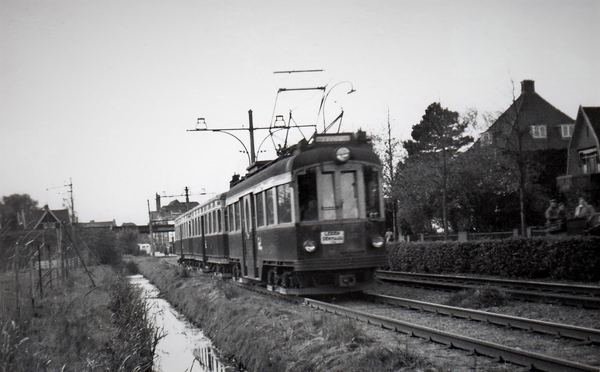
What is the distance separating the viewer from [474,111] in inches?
1372

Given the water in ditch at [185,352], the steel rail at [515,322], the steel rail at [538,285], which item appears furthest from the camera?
the steel rail at [538,285]

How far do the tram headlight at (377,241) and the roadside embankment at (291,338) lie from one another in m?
1.98

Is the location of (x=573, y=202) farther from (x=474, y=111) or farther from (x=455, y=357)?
(x=455, y=357)

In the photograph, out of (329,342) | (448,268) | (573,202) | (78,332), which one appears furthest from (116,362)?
(573,202)

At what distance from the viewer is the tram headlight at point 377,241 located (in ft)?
41.4

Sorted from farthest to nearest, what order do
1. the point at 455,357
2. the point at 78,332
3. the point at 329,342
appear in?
the point at 78,332, the point at 329,342, the point at 455,357

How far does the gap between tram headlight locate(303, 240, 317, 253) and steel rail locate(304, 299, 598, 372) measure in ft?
6.90

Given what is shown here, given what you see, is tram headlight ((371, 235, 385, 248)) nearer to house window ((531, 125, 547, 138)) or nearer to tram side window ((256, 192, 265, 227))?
tram side window ((256, 192, 265, 227))

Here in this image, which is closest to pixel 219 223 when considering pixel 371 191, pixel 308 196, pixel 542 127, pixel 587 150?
pixel 308 196

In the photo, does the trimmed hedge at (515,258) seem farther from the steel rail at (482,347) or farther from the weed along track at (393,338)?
the steel rail at (482,347)

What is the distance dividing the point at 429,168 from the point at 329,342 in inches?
1159

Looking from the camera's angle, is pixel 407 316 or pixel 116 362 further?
pixel 407 316

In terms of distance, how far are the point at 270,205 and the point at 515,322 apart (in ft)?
21.7

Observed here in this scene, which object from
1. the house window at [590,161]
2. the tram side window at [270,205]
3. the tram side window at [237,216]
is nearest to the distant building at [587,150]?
the house window at [590,161]
